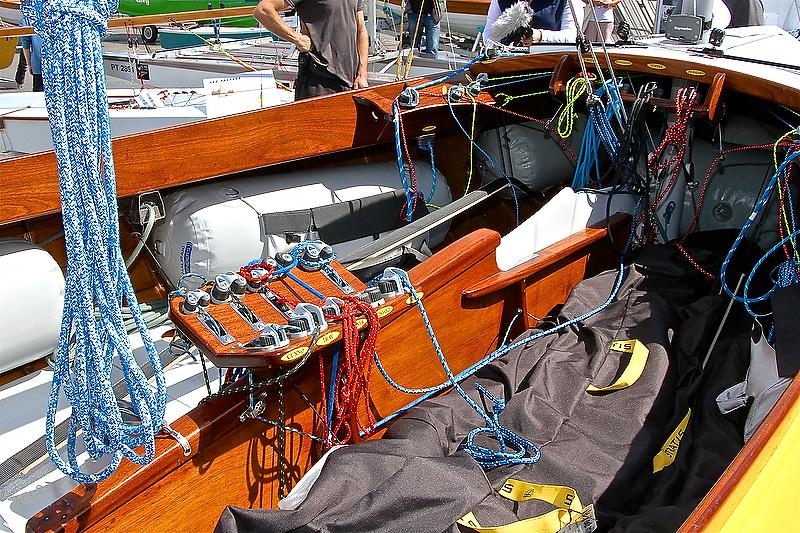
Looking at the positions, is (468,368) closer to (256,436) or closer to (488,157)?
(256,436)

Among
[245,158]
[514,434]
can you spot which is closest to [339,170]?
[245,158]

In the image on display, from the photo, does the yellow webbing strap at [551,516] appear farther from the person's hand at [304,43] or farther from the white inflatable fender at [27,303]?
the person's hand at [304,43]

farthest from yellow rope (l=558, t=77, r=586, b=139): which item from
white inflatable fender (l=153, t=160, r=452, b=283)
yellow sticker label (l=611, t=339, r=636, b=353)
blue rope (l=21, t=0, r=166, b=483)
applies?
blue rope (l=21, t=0, r=166, b=483)

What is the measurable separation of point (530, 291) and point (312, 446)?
926 millimetres

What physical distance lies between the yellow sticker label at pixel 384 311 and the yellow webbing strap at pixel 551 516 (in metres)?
0.52

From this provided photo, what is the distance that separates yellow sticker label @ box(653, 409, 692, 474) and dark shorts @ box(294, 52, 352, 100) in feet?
7.97

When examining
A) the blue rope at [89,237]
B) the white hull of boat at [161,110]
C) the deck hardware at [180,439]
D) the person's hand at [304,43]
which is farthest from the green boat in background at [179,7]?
the blue rope at [89,237]

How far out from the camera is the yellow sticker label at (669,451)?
173 centimetres

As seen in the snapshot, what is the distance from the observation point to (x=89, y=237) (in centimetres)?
117

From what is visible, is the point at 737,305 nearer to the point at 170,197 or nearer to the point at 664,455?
the point at 664,455

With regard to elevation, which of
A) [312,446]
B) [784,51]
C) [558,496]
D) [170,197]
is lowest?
[312,446]

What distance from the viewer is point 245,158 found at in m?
2.69

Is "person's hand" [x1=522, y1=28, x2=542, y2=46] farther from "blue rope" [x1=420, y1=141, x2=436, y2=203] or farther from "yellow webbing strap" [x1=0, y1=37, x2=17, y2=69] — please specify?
"yellow webbing strap" [x1=0, y1=37, x2=17, y2=69]

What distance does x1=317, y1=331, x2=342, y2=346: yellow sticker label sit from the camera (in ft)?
5.37
